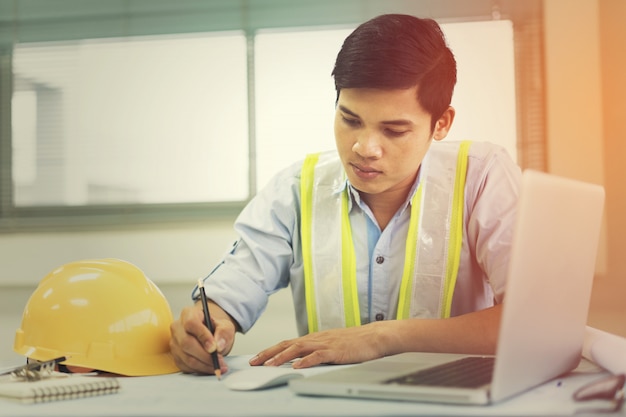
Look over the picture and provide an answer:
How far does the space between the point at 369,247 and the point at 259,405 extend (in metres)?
0.99

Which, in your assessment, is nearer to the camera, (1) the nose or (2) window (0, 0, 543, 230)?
(1) the nose

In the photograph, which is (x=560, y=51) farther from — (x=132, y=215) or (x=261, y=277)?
(x=132, y=215)

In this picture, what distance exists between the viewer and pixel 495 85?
271 centimetres

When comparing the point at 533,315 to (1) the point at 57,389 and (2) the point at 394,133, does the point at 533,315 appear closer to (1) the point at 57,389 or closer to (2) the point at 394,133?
(1) the point at 57,389

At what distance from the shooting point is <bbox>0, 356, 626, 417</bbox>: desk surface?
880 millimetres

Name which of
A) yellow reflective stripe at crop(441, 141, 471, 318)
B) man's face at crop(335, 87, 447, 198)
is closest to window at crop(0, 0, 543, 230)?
yellow reflective stripe at crop(441, 141, 471, 318)

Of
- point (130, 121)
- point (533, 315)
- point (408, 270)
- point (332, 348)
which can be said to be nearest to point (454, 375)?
point (533, 315)

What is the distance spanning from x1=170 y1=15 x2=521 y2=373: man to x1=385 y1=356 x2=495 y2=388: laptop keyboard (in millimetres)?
368

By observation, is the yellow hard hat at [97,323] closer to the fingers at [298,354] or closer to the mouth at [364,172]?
the fingers at [298,354]

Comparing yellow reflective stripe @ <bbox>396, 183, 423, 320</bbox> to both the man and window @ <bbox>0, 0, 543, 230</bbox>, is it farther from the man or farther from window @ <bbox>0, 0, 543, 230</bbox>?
window @ <bbox>0, 0, 543, 230</bbox>

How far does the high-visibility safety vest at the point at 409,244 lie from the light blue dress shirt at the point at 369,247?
0.03 m

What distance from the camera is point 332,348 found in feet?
4.64

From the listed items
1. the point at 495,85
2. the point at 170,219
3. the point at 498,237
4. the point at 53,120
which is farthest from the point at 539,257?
the point at 53,120

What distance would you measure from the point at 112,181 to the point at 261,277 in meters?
1.32
